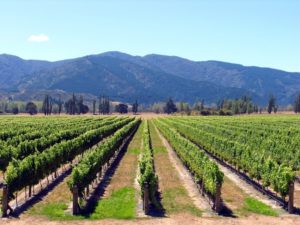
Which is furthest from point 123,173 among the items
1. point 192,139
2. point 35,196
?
point 192,139

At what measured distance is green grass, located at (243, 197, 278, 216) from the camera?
2600cm

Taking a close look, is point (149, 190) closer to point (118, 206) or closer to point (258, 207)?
point (118, 206)

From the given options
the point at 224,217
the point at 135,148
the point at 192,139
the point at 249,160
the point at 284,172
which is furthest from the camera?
the point at 192,139

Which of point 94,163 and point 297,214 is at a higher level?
point 94,163

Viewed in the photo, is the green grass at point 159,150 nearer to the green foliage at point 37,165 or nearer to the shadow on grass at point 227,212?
the green foliage at point 37,165

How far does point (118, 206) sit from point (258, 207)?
8554mm

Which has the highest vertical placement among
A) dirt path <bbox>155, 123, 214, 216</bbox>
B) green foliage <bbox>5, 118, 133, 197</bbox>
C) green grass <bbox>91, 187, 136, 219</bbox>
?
green foliage <bbox>5, 118, 133, 197</bbox>

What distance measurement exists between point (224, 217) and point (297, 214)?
4557mm

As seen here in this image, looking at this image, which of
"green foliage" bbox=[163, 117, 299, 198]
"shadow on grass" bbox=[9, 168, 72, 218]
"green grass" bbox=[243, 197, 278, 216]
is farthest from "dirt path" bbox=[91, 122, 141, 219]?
"green foliage" bbox=[163, 117, 299, 198]

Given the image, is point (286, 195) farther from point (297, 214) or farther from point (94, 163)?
point (94, 163)

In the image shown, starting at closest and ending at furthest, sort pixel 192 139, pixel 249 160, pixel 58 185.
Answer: pixel 58 185, pixel 249 160, pixel 192 139

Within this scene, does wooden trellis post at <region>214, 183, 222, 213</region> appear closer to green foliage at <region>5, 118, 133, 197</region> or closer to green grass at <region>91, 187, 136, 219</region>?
green grass at <region>91, 187, 136, 219</region>

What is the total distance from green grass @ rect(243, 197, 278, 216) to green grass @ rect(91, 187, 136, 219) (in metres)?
7.08

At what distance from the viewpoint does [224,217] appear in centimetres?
2486
